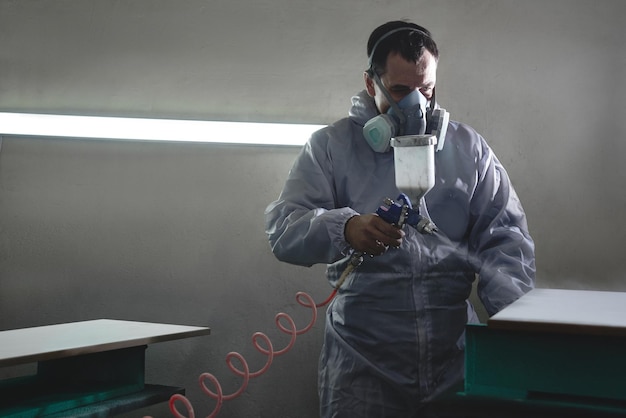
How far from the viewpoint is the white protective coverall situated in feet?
5.41

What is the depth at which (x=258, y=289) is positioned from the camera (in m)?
2.69

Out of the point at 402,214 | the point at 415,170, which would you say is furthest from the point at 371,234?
the point at 415,170

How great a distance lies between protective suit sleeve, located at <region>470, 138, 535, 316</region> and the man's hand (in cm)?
25

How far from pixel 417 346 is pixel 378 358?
10 cm

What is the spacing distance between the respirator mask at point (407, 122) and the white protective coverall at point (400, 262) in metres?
0.07

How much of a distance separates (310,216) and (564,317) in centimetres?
80

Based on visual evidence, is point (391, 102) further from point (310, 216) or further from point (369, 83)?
point (310, 216)

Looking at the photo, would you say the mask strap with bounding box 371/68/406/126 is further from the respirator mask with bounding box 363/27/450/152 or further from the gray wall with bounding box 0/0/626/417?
the gray wall with bounding box 0/0/626/417

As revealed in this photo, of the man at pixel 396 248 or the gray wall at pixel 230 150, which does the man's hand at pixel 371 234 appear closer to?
the man at pixel 396 248

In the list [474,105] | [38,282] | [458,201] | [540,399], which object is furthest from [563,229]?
[38,282]

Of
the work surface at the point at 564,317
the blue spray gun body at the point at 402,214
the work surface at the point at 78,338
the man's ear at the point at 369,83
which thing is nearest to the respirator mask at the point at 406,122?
the man's ear at the point at 369,83

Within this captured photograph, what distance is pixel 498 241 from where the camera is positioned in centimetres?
171

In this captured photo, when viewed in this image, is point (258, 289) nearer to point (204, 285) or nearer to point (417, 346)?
point (204, 285)

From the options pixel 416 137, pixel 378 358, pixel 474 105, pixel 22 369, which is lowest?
pixel 22 369
